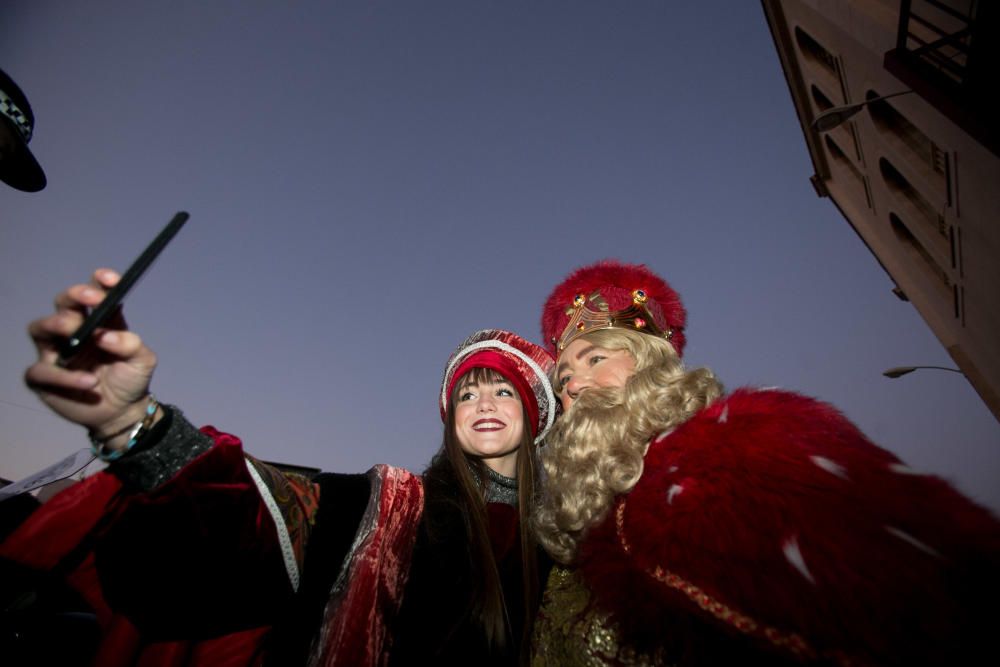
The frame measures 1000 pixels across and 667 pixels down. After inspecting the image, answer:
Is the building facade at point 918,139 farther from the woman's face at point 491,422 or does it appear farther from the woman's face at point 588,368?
the woman's face at point 491,422

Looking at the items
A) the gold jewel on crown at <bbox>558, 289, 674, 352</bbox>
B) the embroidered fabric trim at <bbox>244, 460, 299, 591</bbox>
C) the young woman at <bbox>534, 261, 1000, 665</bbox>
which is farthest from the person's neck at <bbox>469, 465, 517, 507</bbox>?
the embroidered fabric trim at <bbox>244, 460, 299, 591</bbox>

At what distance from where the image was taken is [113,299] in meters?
1.07

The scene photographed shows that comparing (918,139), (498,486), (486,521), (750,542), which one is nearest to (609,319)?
(498,486)

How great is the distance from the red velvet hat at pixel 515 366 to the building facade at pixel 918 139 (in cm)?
461

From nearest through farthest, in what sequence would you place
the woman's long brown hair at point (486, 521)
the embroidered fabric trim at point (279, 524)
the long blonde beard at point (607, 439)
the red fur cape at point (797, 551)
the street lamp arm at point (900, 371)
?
the red fur cape at point (797, 551) < the embroidered fabric trim at point (279, 524) < the long blonde beard at point (607, 439) < the woman's long brown hair at point (486, 521) < the street lamp arm at point (900, 371)

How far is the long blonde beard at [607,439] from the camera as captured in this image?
5.83 feet

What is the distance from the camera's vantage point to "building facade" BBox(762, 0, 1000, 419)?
455 cm

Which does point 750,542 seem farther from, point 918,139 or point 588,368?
point 918,139

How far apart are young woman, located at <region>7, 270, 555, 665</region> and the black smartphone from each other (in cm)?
8

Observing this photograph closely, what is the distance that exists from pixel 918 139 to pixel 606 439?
28.5 feet

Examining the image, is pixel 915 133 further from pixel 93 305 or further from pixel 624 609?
pixel 93 305

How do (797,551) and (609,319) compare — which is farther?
(609,319)

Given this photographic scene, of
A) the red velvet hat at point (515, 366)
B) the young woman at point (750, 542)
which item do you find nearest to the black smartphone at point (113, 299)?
the young woman at point (750, 542)

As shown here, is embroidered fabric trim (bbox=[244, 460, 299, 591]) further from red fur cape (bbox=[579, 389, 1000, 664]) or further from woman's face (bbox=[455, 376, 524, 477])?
woman's face (bbox=[455, 376, 524, 477])
